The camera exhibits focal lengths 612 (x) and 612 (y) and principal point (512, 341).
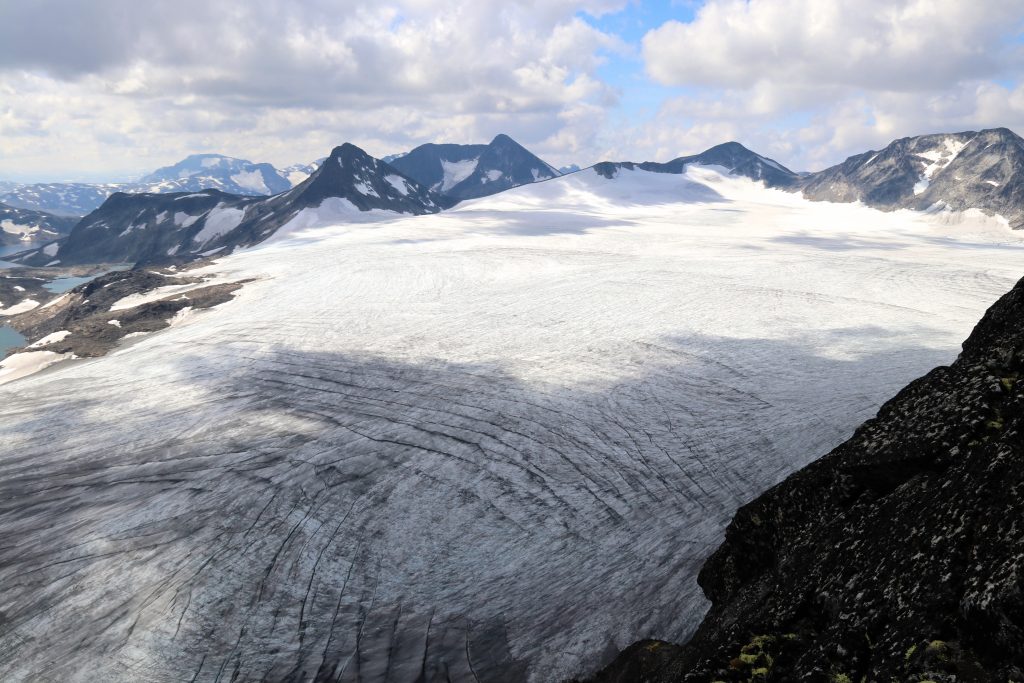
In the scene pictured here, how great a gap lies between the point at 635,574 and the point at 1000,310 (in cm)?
764

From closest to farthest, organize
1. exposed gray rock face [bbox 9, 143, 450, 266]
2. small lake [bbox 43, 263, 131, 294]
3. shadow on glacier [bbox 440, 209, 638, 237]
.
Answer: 1. shadow on glacier [bbox 440, 209, 638, 237]
2. small lake [bbox 43, 263, 131, 294]
3. exposed gray rock face [bbox 9, 143, 450, 266]

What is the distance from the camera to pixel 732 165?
162500 mm

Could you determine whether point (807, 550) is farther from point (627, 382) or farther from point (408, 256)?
point (408, 256)

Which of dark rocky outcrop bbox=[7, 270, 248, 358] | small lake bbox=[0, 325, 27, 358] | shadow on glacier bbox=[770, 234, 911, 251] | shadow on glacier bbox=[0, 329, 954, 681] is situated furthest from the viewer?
shadow on glacier bbox=[770, 234, 911, 251]

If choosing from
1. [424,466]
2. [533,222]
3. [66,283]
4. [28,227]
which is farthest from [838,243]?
[28,227]

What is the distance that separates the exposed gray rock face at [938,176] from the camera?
91.8 meters

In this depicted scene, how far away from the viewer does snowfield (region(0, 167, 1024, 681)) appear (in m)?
11.0

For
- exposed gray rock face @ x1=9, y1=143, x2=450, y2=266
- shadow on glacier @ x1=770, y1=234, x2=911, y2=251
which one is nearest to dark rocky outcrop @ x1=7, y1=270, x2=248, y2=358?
exposed gray rock face @ x1=9, y1=143, x2=450, y2=266

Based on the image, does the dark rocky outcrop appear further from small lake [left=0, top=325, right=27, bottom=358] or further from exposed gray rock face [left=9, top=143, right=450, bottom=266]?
exposed gray rock face [left=9, top=143, right=450, bottom=266]

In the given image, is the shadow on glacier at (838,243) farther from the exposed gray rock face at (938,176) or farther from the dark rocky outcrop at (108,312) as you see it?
the dark rocky outcrop at (108,312)

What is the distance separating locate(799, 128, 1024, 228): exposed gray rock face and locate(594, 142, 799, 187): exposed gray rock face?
35.5 feet

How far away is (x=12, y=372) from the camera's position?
33125 mm

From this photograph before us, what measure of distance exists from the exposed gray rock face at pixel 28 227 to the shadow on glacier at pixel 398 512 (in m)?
188

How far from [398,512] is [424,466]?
203cm
